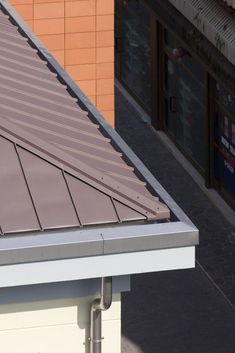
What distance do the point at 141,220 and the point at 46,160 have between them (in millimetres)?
1021

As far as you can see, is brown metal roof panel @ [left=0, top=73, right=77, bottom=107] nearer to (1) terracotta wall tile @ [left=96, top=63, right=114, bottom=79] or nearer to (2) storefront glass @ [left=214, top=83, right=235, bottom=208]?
(1) terracotta wall tile @ [left=96, top=63, right=114, bottom=79]

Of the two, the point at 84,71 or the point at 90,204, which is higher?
the point at 90,204

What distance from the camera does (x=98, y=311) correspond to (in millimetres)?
10797

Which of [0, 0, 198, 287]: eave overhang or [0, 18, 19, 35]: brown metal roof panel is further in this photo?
[0, 18, 19, 35]: brown metal roof panel

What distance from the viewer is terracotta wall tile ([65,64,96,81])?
70.3ft

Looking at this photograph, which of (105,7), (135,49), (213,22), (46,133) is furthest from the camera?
(135,49)

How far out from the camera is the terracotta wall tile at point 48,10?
21.4 m

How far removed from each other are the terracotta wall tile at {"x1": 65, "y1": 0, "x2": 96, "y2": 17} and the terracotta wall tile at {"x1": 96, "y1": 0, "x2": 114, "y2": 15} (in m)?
0.08

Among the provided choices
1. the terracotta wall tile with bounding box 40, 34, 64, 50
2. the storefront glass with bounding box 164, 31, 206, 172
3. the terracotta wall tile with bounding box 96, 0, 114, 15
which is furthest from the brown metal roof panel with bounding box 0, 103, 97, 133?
the storefront glass with bounding box 164, 31, 206, 172

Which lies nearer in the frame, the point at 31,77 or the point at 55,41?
the point at 31,77

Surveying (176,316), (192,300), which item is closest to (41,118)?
(176,316)

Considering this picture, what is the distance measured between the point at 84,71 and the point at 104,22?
0.85m

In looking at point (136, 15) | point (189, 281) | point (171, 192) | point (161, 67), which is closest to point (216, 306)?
point (189, 281)

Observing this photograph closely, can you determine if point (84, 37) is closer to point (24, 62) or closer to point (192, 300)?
point (192, 300)
